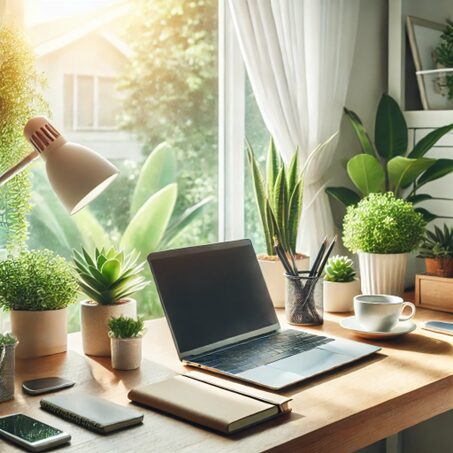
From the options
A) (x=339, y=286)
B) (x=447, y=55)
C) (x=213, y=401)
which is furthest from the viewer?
(x=447, y=55)

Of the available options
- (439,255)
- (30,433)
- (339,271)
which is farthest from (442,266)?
(30,433)

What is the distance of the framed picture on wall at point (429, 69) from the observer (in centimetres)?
284

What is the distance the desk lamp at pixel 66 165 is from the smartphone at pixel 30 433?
43 cm

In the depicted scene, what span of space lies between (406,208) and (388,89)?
719 mm

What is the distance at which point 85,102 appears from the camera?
8.89 ft

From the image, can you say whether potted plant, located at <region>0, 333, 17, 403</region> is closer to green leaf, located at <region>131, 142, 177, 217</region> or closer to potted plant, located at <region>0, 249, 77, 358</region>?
potted plant, located at <region>0, 249, 77, 358</region>

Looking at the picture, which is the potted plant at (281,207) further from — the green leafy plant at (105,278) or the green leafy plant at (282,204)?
the green leafy plant at (105,278)

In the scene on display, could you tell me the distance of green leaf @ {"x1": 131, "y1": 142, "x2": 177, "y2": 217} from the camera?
2.79 m

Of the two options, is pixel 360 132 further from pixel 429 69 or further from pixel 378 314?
pixel 378 314

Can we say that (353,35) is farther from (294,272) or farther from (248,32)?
(294,272)

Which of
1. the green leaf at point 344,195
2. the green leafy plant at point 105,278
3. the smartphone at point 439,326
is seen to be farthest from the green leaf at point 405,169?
the green leafy plant at point 105,278

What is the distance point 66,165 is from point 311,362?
2.22 feet

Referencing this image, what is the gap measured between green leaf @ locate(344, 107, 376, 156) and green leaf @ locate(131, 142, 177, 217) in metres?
0.63

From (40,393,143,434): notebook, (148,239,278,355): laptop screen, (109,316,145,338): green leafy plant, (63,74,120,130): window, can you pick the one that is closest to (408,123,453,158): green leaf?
(148,239,278,355): laptop screen
